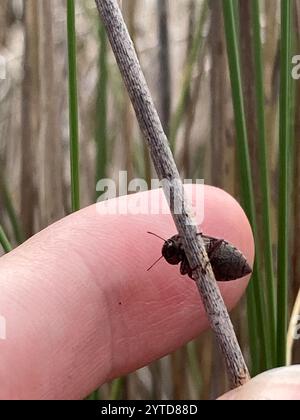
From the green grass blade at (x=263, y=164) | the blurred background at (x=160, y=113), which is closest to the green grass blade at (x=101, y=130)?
the blurred background at (x=160, y=113)

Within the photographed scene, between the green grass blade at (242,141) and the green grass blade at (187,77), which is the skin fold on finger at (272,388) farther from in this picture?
the green grass blade at (187,77)

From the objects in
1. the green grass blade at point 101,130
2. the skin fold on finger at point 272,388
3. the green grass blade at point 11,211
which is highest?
the green grass blade at point 101,130

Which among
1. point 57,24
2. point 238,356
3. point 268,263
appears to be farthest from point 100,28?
point 238,356

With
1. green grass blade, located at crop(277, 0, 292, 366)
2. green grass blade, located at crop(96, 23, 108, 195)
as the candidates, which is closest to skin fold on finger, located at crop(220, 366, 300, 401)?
green grass blade, located at crop(277, 0, 292, 366)

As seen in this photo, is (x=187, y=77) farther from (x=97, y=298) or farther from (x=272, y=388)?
(x=272, y=388)

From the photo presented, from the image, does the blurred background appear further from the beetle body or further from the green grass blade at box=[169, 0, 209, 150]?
the beetle body

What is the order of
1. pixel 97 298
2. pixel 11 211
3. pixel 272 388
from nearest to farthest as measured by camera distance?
pixel 272 388 → pixel 97 298 → pixel 11 211

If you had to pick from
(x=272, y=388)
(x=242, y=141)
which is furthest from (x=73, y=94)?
(x=272, y=388)
